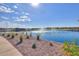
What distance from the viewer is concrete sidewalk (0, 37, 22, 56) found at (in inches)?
48.2

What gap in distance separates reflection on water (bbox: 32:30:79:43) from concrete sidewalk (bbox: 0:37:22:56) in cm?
19

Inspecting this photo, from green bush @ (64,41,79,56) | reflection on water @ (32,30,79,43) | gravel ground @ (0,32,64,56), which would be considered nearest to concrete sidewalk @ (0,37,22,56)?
gravel ground @ (0,32,64,56)

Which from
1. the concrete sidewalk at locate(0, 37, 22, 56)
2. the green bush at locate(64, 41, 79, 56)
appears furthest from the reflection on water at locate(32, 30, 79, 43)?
the concrete sidewalk at locate(0, 37, 22, 56)

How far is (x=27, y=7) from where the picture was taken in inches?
48.4

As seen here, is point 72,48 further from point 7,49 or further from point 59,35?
point 7,49

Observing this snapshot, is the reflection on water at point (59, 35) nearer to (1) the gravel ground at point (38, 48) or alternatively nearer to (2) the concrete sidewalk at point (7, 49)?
(1) the gravel ground at point (38, 48)

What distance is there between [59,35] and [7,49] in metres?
0.39

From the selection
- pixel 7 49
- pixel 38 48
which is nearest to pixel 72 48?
pixel 38 48

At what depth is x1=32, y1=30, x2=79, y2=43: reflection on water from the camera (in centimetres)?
123

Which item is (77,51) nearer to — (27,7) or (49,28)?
(49,28)

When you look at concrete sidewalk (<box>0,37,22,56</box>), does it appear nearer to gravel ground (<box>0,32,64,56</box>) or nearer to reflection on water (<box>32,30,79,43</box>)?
gravel ground (<box>0,32,64,56</box>)

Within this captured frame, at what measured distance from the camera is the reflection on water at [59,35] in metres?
1.23

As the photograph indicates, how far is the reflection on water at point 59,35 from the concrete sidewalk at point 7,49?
0.19 metres

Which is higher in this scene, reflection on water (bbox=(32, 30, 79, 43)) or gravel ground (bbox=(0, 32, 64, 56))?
reflection on water (bbox=(32, 30, 79, 43))
